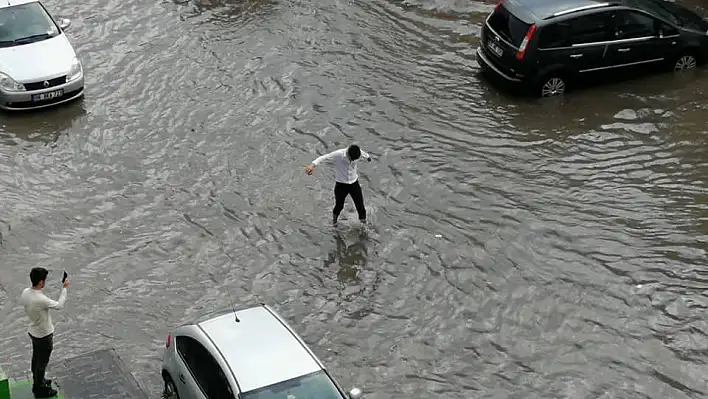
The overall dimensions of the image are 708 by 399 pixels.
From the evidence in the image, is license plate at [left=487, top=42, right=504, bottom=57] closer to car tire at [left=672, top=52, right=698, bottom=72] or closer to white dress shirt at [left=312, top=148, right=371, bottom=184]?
car tire at [left=672, top=52, right=698, bottom=72]

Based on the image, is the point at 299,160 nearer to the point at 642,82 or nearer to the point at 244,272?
the point at 244,272

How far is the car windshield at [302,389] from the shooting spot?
8375 millimetres

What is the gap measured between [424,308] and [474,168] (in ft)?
12.2

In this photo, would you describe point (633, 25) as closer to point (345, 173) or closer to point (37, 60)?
point (345, 173)

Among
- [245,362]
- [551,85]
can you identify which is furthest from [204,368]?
[551,85]

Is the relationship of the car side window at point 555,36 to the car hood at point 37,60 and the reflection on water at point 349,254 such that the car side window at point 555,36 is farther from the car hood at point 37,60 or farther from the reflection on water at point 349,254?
the car hood at point 37,60

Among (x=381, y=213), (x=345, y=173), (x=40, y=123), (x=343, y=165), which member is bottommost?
(x=40, y=123)

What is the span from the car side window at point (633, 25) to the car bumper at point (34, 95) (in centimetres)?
997

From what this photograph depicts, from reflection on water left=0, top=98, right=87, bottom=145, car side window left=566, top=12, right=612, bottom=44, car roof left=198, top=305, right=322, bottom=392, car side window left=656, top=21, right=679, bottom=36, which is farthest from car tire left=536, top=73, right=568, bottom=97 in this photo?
car roof left=198, top=305, right=322, bottom=392

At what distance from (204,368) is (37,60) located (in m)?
10.0

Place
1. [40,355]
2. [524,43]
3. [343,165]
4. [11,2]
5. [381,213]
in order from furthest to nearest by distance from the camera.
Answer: [11,2] < [524,43] < [381,213] < [343,165] < [40,355]

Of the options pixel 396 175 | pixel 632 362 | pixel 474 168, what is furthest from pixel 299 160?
pixel 632 362

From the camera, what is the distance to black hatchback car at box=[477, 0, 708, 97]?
53.0 ft

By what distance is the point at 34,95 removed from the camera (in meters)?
16.4
